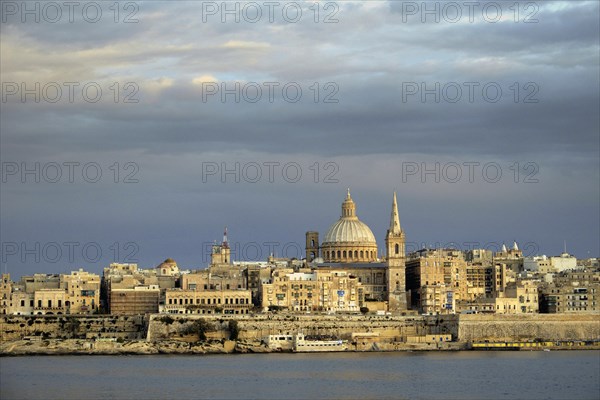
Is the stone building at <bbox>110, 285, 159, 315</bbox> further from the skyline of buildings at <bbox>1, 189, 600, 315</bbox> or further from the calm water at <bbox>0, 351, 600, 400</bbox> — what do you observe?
the calm water at <bbox>0, 351, 600, 400</bbox>

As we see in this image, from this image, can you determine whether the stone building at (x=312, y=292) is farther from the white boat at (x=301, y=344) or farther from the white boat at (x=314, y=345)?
the white boat at (x=314, y=345)

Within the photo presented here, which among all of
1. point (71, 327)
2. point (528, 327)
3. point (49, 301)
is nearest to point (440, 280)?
point (528, 327)

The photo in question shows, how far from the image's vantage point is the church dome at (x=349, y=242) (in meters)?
118

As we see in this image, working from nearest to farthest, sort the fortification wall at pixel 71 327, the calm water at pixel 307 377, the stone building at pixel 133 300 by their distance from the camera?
1. the calm water at pixel 307 377
2. the fortification wall at pixel 71 327
3. the stone building at pixel 133 300

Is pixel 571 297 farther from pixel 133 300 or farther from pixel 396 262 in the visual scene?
pixel 133 300

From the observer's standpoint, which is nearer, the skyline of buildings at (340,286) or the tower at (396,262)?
the skyline of buildings at (340,286)

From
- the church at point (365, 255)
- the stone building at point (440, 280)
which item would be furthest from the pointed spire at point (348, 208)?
the stone building at point (440, 280)

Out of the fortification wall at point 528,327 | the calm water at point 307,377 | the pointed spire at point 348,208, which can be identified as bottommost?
the calm water at point 307,377

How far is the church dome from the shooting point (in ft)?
386

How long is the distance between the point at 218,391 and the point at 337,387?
5468mm

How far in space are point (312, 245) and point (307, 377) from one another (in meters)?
52.0

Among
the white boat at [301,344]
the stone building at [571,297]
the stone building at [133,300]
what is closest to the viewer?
the white boat at [301,344]

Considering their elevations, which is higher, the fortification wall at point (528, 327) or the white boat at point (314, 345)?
the fortification wall at point (528, 327)

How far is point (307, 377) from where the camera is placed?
69.6 meters
